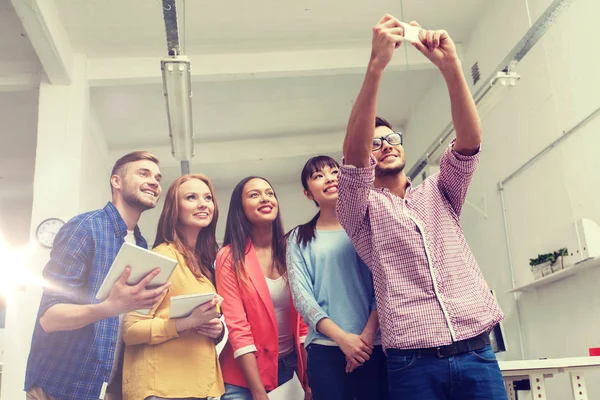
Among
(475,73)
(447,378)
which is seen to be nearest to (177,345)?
(447,378)

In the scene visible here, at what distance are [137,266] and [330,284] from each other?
54cm

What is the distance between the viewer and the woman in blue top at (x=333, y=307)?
144cm

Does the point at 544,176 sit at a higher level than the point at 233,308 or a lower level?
higher

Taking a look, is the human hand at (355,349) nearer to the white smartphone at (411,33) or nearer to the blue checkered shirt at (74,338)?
the blue checkered shirt at (74,338)

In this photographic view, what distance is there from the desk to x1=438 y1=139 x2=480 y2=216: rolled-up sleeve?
3.18ft

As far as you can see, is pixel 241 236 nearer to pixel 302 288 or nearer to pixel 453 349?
pixel 302 288

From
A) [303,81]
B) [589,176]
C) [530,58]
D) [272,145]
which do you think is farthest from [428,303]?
[272,145]

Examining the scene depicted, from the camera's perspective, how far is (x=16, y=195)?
725 cm

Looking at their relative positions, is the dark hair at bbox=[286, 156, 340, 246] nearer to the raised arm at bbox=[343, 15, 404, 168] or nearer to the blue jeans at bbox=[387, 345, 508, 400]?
the raised arm at bbox=[343, 15, 404, 168]

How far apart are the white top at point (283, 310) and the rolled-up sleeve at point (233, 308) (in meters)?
0.11

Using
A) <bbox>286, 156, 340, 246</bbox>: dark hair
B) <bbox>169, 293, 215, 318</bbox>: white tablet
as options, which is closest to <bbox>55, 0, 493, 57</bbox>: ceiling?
<bbox>286, 156, 340, 246</bbox>: dark hair

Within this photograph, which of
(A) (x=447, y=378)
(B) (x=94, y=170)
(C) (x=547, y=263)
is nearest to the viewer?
(A) (x=447, y=378)

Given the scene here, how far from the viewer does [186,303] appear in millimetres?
1404

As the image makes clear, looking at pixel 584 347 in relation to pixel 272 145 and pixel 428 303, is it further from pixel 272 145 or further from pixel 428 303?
pixel 272 145
